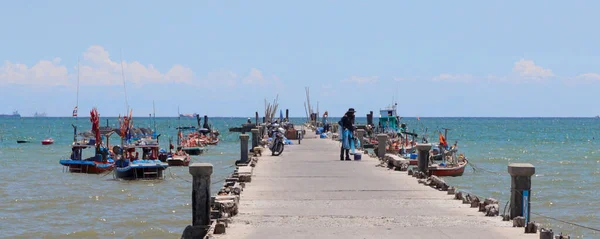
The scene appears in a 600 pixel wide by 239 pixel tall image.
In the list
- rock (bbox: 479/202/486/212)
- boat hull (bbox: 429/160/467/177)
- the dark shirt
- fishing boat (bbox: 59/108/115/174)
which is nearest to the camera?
rock (bbox: 479/202/486/212)

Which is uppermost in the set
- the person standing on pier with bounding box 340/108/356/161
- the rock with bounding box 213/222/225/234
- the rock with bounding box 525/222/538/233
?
the person standing on pier with bounding box 340/108/356/161

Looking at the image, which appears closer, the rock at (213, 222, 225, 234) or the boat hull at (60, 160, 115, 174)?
the rock at (213, 222, 225, 234)

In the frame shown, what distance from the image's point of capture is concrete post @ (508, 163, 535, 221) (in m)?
14.7

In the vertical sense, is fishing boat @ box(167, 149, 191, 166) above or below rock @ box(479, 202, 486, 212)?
below

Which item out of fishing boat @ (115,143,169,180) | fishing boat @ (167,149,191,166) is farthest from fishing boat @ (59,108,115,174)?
fishing boat @ (167,149,191,166)

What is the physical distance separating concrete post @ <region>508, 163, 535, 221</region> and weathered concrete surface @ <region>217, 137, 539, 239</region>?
0.39m

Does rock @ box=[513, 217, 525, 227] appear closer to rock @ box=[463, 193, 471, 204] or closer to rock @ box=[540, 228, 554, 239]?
rock @ box=[540, 228, 554, 239]

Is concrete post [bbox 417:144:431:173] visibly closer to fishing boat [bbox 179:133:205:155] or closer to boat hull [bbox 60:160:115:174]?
boat hull [bbox 60:160:115:174]

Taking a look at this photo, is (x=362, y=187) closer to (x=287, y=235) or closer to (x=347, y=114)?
(x=287, y=235)

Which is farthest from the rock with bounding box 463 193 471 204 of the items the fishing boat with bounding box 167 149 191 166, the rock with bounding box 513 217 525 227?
the fishing boat with bounding box 167 149 191 166

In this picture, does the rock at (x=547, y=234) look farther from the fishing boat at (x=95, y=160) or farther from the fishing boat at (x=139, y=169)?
the fishing boat at (x=95, y=160)

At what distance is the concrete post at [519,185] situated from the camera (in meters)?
14.7

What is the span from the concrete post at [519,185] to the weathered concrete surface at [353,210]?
390 millimetres

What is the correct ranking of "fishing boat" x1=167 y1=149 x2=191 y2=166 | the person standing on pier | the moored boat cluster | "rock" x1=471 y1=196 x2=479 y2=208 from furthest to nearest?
"fishing boat" x1=167 y1=149 x2=191 y2=166 < the moored boat cluster < the person standing on pier < "rock" x1=471 y1=196 x2=479 y2=208
